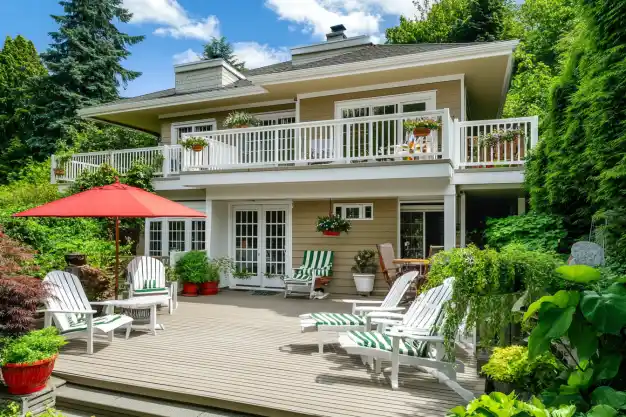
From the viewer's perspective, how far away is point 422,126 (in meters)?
8.46

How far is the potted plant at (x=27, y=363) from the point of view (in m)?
4.27

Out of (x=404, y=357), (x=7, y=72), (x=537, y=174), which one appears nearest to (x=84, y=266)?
(x=404, y=357)

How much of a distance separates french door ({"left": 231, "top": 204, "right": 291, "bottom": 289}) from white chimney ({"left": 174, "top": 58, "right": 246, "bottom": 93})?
5.06m

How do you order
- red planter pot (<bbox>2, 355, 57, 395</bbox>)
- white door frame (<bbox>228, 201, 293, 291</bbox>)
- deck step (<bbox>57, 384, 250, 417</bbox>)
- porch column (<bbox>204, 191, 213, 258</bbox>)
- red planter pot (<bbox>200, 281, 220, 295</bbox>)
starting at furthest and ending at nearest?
white door frame (<bbox>228, 201, 293, 291</bbox>)
porch column (<bbox>204, 191, 213, 258</bbox>)
red planter pot (<bbox>200, 281, 220, 295</bbox>)
red planter pot (<bbox>2, 355, 57, 395</bbox>)
deck step (<bbox>57, 384, 250, 417</bbox>)

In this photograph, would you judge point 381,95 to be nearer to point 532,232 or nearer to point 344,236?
point 344,236

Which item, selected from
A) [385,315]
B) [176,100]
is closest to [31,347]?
[385,315]

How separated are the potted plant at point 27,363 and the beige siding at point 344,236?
7.38 m

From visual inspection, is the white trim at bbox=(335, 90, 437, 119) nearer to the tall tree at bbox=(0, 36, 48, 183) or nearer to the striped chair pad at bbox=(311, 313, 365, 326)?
the striped chair pad at bbox=(311, 313, 365, 326)

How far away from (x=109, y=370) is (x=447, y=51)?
837cm

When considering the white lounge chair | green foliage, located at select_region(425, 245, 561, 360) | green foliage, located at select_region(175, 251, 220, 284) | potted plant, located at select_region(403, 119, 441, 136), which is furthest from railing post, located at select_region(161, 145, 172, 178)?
green foliage, located at select_region(425, 245, 561, 360)

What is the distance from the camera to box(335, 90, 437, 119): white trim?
10398mm

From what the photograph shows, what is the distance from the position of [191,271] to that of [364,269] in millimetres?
4191

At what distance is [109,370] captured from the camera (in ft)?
16.1

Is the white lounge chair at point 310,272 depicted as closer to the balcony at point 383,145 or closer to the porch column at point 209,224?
the porch column at point 209,224
